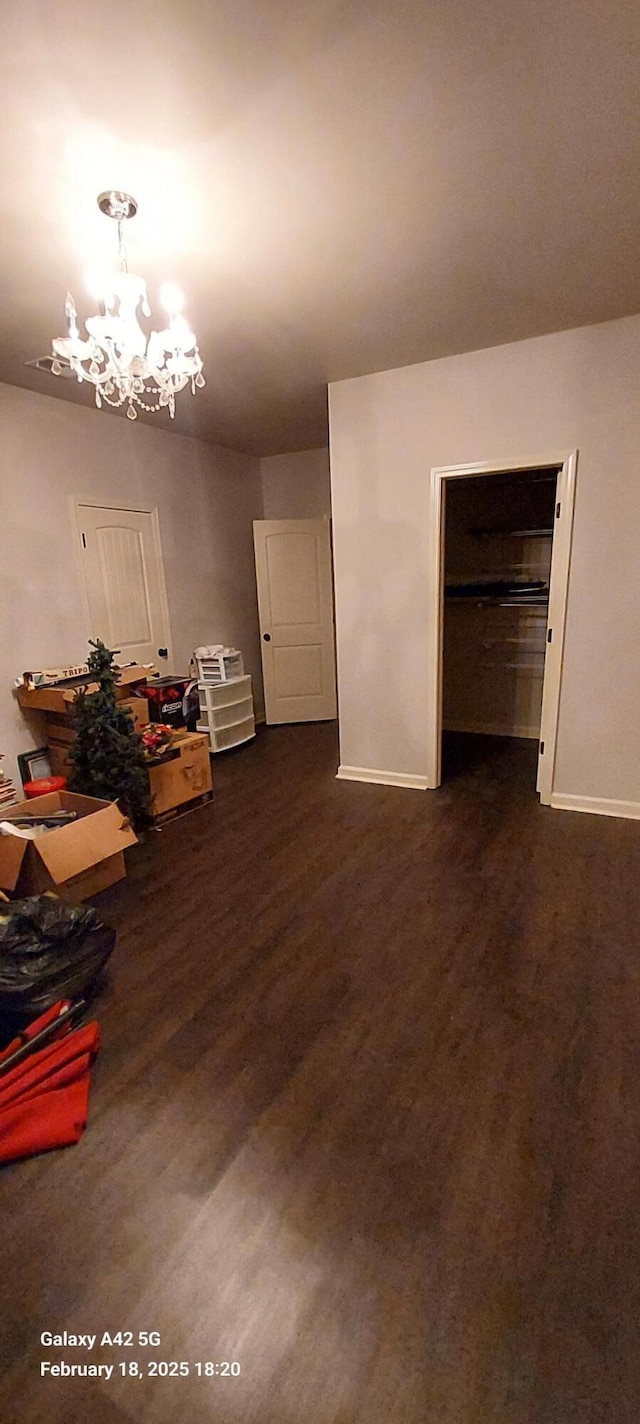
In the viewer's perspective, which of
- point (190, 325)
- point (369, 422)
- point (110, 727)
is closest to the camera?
point (190, 325)

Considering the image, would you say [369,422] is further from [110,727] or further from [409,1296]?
[409,1296]

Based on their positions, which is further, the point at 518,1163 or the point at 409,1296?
the point at 518,1163

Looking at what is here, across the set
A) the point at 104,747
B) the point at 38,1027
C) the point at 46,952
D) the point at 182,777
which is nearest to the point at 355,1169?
the point at 38,1027

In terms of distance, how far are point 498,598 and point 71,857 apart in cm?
363

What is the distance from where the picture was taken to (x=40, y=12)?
1176 millimetres

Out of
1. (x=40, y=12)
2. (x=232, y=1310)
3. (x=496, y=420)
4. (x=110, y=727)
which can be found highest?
(x=40, y=12)

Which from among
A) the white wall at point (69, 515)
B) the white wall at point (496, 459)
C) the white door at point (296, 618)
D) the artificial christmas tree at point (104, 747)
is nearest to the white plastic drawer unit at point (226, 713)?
the white wall at point (69, 515)

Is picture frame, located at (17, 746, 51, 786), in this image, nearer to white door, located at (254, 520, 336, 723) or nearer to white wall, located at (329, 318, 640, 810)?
white wall, located at (329, 318, 640, 810)

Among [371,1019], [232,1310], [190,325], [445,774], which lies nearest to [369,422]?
[190,325]

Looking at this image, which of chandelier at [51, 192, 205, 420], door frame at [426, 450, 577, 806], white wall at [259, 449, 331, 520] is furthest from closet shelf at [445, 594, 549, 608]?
chandelier at [51, 192, 205, 420]

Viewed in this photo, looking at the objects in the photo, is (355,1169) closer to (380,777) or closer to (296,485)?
(380,777)

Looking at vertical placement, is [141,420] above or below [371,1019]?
above

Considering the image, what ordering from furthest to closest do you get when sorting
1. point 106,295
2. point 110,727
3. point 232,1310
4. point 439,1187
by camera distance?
point 110,727 < point 106,295 < point 439,1187 < point 232,1310

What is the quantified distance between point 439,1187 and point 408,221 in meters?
2.88
